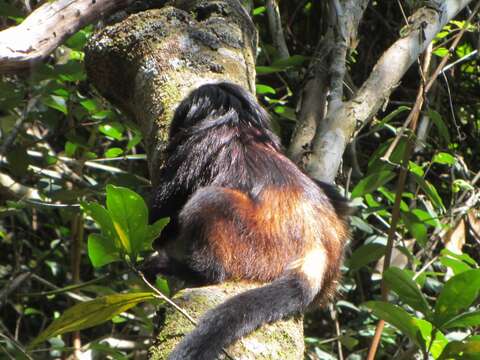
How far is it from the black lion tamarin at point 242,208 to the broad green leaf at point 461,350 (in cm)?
43

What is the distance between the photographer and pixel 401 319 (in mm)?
1887

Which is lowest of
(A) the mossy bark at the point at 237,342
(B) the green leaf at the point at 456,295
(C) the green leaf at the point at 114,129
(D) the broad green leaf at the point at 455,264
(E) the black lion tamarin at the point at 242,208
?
(D) the broad green leaf at the point at 455,264

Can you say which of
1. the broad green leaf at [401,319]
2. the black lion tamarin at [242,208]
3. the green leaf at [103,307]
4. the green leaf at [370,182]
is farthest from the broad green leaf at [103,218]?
the green leaf at [370,182]

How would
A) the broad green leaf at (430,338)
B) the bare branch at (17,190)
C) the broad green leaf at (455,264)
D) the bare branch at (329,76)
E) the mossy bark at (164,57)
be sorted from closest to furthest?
the broad green leaf at (430,338)
the mossy bark at (164,57)
the bare branch at (329,76)
the broad green leaf at (455,264)
the bare branch at (17,190)

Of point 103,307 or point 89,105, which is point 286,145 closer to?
point 89,105

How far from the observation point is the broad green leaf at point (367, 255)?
3193 millimetres

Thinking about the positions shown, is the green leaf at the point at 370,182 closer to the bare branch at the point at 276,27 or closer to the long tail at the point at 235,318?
the bare branch at the point at 276,27

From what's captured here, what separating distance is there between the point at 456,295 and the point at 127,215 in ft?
2.57

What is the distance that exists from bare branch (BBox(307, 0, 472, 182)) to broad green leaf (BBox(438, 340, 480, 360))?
3.10ft

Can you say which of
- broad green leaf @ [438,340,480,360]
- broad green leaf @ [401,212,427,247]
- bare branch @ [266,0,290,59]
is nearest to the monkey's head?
bare branch @ [266,0,290,59]

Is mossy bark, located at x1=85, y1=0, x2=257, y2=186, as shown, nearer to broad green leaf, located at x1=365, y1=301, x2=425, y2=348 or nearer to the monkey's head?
the monkey's head

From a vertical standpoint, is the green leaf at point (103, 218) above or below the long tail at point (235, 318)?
above

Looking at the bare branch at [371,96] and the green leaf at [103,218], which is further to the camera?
the bare branch at [371,96]

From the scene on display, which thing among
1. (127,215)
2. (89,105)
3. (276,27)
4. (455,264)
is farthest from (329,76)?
(127,215)
